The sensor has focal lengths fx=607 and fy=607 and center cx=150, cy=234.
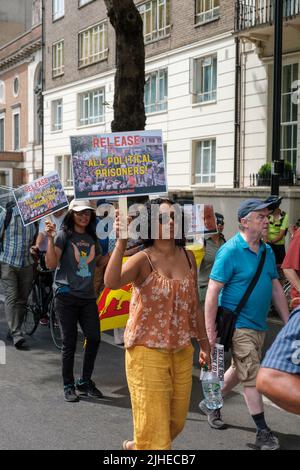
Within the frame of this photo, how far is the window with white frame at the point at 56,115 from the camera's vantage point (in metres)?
31.2

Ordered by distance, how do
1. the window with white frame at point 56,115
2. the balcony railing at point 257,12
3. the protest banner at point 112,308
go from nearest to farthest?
the protest banner at point 112,308 → the balcony railing at point 257,12 → the window with white frame at point 56,115

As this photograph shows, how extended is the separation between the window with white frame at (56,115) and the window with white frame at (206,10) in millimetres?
11747

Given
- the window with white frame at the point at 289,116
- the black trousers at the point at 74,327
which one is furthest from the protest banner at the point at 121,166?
the window with white frame at the point at 289,116

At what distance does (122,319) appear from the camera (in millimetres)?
6562

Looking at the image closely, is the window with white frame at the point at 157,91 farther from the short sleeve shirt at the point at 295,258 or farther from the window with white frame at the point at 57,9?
the short sleeve shirt at the point at 295,258

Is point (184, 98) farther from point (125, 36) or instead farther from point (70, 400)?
point (70, 400)

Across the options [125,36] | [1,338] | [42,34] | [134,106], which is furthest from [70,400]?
[42,34]

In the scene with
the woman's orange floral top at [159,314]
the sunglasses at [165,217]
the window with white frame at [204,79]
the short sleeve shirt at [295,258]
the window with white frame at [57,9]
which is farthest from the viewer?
the window with white frame at [57,9]

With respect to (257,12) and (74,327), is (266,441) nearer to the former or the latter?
(74,327)

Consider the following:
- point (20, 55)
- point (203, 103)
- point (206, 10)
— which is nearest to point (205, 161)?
point (203, 103)

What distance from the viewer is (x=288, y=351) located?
80.4 inches

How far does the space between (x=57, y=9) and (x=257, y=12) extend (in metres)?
16.2

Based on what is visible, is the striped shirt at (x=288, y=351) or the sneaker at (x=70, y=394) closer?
the striped shirt at (x=288, y=351)

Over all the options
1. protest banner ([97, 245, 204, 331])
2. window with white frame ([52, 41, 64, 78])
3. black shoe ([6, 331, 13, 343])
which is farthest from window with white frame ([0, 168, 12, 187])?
protest banner ([97, 245, 204, 331])
